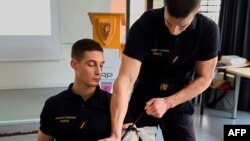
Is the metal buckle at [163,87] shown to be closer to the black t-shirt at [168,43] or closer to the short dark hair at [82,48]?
the black t-shirt at [168,43]

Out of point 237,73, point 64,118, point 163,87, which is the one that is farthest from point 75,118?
point 237,73

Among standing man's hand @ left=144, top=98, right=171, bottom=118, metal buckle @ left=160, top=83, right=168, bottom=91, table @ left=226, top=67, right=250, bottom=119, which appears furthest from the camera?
table @ left=226, top=67, right=250, bottom=119

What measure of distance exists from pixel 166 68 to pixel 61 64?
9.61 feet

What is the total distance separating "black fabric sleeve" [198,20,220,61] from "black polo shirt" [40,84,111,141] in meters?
0.51

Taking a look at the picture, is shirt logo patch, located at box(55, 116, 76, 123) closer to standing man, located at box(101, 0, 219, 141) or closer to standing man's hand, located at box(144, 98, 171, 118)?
standing man, located at box(101, 0, 219, 141)

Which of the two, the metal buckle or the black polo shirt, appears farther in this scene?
the metal buckle

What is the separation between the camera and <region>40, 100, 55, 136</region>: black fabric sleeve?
1.41 meters

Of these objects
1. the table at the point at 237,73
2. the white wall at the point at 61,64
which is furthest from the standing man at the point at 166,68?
the white wall at the point at 61,64

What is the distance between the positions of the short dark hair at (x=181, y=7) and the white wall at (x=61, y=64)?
9.99 ft

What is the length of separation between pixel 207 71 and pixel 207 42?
0.53 feet

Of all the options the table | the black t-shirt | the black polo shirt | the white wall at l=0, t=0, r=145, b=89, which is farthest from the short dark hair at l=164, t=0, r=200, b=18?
the white wall at l=0, t=0, r=145, b=89

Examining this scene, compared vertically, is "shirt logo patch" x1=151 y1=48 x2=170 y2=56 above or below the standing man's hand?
above

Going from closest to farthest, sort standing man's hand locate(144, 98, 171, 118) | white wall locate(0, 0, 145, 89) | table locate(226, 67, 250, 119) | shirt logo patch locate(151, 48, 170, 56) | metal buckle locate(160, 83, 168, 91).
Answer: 1. standing man's hand locate(144, 98, 171, 118)
2. shirt logo patch locate(151, 48, 170, 56)
3. metal buckle locate(160, 83, 168, 91)
4. table locate(226, 67, 250, 119)
5. white wall locate(0, 0, 145, 89)

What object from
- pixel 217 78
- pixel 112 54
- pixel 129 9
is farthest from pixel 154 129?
pixel 129 9
